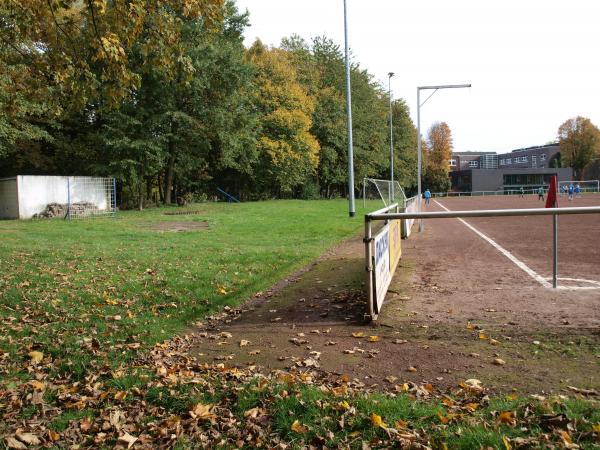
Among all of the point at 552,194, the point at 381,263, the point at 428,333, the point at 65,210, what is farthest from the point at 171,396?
the point at 65,210

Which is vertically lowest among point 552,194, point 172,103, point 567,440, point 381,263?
point 567,440

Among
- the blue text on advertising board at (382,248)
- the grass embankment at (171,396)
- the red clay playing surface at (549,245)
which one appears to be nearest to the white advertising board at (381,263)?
the blue text on advertising board at (382,248)

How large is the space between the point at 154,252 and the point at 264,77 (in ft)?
118

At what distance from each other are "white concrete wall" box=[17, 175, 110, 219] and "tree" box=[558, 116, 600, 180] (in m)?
108

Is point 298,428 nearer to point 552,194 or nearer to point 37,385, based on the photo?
point 37,385

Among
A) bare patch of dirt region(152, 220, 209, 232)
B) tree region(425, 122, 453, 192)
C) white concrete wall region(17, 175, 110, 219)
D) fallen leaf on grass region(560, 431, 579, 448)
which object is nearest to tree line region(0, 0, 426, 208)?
white concrete wall region(17, 175, 110, 219)

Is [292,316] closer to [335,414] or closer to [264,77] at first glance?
[335,414]

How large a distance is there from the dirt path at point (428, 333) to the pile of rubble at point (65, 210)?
2061 centimetres

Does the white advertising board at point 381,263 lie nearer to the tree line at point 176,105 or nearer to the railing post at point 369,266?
the railing post at point 369,266

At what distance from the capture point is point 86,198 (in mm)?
28109

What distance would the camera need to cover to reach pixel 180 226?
64.7ft

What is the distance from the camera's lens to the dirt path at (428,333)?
177 inches

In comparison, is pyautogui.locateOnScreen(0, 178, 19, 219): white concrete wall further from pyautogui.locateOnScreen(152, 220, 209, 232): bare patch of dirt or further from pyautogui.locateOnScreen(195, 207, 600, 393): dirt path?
pyautogui.locateOnScreen(195, 207, 600, 393): dirt path

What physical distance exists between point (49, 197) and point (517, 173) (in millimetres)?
98896
